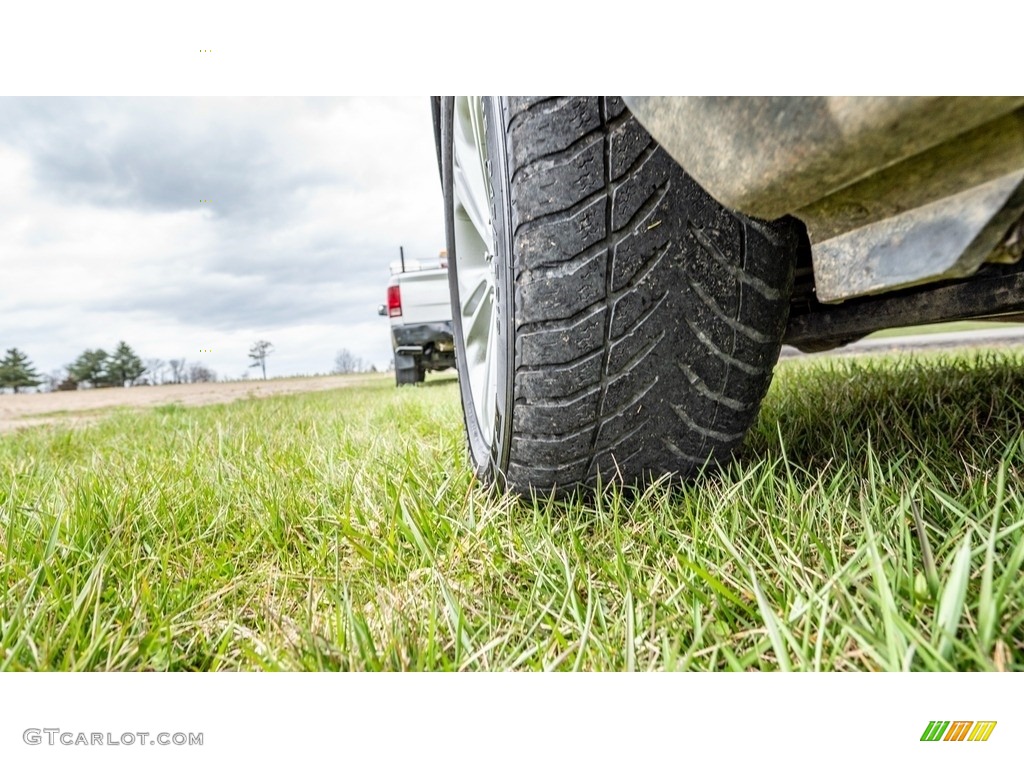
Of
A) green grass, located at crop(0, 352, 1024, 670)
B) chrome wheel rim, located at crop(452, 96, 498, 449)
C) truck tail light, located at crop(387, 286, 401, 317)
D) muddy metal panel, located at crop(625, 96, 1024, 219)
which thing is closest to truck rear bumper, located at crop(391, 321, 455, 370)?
truck tail light, located at crop(387, 286, 401, 317)

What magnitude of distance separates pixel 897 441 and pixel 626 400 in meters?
0.62

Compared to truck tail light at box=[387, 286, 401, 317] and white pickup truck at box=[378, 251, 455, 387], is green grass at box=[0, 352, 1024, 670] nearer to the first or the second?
white pickup truck at box=[378, 251, 455, 387]

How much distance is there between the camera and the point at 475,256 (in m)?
1.30

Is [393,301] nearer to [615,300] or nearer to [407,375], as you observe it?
[407,375]

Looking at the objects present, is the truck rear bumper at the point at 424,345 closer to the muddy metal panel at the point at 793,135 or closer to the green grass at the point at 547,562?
the green grass at the point at 547,562

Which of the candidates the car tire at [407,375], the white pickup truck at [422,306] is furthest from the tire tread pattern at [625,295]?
the car tire at [407,375]

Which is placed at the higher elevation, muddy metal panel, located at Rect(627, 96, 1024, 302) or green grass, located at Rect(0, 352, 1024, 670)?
muddy metal panel, located at Rect(627, 96, 1024, 302)

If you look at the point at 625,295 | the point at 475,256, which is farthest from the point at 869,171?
the point at 475,256

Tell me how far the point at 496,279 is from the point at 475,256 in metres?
0.53

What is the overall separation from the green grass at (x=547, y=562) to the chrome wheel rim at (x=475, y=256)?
0.19 metres

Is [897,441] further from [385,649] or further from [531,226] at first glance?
[385,649]

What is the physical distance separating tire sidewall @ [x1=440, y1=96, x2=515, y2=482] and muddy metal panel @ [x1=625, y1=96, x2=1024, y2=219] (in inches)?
10.4
